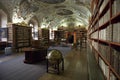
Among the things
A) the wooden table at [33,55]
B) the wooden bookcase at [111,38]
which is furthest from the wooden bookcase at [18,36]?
the wooden bookcase at [111,38]

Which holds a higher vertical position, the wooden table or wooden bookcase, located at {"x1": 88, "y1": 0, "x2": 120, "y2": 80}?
wooden bookcase, located at {"x1": 88, "y1": 0, "x2": 120, "y2": 80}

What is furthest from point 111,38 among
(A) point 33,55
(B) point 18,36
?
(B) point 18,36

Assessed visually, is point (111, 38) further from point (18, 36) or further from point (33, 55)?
point (18, 36)

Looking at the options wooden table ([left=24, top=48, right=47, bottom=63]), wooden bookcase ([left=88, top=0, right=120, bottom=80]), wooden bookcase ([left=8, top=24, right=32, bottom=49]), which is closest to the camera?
wooden bookcase ([left=88, top=0, right=120, bottom=80])

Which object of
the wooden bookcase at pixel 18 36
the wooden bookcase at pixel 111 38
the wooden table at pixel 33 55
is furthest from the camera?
the wooden bookcase at pixel 18 36

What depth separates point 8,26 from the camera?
10.3m

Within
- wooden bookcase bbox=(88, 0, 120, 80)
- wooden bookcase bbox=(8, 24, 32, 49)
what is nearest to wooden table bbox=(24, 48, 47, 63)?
wooden bookcase bbox=(88, 0, 120, 80)

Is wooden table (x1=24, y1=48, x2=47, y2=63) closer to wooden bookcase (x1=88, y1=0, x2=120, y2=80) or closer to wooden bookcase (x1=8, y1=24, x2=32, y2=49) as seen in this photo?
wooden bookcase (x1=88, y1=0, x2=120, y2=80)

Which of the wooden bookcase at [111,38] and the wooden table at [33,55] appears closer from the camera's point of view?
→ the wooden bookcase at [111,38]

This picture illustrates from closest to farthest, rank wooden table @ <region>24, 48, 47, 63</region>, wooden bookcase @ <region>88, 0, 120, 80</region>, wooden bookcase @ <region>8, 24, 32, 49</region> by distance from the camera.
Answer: wooden bookcase @ <region>88, 0, 120, 80</region>
wooden table @ <region>24, 48, 47, 63</region>
wooden bookcase @ <region>8, 24, 32, 49</region>

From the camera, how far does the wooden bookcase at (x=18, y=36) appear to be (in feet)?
33.3

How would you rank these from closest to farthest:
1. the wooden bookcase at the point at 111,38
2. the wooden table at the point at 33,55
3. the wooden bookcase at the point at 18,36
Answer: the wooden bookcase at the point at 111,38 < the wooden table at the point at 33,55 < the wooden bookcase at the point at 18,36

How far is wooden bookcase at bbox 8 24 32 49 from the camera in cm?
1014

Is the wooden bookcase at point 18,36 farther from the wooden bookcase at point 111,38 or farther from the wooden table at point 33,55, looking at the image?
the wooden bookcase at point 111,38
